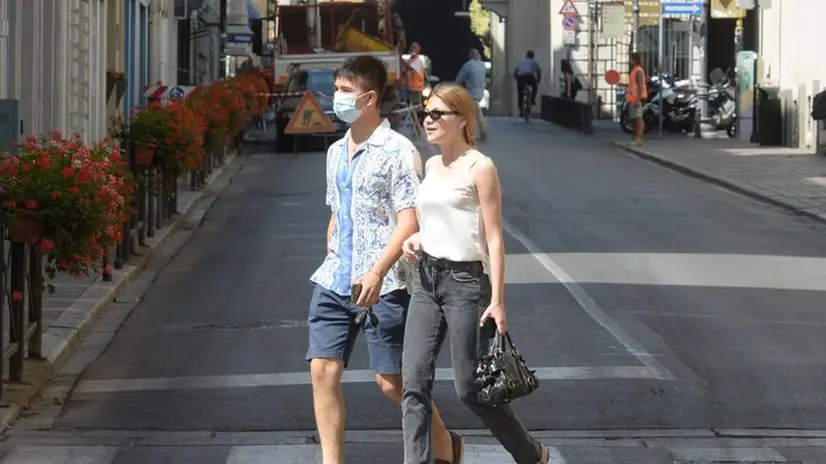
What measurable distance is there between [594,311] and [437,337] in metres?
6.24

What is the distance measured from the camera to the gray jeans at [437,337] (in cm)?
709

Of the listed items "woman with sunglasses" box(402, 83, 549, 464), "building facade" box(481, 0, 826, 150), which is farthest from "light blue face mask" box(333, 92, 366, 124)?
"building facade" box(481, 0, 826, 150)

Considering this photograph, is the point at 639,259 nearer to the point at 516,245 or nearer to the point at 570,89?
the point at 516,245

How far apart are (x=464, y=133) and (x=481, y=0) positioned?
176 feet

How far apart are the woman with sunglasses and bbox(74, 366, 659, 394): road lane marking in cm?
331

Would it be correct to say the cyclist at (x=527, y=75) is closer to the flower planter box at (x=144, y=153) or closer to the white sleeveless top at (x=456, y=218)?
the flower planter box at (x=144, y=153)

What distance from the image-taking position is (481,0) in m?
60.4

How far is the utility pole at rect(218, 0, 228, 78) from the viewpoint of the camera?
46.2m

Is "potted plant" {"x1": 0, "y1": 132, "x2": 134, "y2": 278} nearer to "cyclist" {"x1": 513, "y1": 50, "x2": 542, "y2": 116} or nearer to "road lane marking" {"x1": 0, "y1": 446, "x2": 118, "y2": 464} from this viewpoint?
"road lane marking" {"x1": 0, "y1": 446, "x2": 118, "y2": 464}

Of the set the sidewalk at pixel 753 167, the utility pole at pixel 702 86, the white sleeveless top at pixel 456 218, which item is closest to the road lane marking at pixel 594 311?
the white sleeveless top at pixel 456 218

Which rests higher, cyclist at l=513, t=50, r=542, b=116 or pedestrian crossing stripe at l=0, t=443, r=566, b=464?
cyclist at l=513, t=50, r=542, b=116

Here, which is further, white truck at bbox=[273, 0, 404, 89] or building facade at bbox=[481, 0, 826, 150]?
white truck at bbox=[273, 0, 404, 89]

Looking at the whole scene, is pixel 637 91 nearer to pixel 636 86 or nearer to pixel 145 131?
pixel 636 86

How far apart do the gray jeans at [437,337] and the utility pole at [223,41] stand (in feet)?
130
